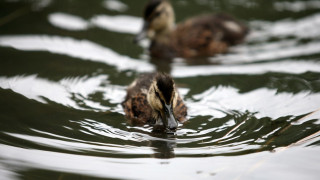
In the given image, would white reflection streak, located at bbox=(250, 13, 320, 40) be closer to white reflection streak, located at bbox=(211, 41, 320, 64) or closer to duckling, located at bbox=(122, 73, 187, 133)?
white reflection streak, located at bbox=(211, 41, 320, 64)

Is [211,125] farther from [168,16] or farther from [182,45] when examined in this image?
[168,16]

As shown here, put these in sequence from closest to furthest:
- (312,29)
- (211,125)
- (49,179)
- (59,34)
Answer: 1. (49,179)
2. (211,125)
3. (59,34)
4. (312,29)

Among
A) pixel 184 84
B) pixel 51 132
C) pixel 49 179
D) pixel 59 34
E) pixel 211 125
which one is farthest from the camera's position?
pixel 59 34

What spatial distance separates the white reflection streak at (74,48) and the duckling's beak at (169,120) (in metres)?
2.43

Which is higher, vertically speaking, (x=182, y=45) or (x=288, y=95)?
(x=182, y=45)

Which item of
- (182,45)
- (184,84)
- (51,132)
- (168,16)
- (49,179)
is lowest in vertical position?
(49,179)

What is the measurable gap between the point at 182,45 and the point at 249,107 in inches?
125

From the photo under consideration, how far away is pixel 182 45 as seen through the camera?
9.36 metres

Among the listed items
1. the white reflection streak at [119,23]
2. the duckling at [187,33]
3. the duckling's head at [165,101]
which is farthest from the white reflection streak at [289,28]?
the duckling's head at [165,101]

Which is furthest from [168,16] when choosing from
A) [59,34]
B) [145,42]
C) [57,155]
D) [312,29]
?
[57,155]

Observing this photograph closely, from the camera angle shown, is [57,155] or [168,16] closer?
[57,155]

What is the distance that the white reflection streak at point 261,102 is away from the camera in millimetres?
6242

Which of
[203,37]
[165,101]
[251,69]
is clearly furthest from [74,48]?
[165,101]

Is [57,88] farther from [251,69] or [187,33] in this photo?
[187,33]
